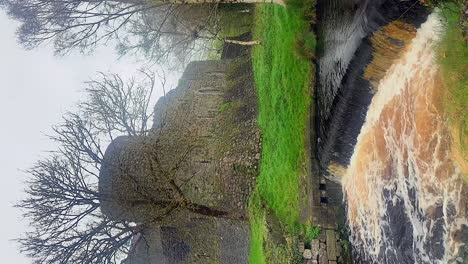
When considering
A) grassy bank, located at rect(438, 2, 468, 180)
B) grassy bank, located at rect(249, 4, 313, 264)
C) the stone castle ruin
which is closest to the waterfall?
grassy bank, located at rect(438, 2, 468, 180)

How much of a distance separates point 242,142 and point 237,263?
132 inches

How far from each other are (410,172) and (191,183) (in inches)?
282

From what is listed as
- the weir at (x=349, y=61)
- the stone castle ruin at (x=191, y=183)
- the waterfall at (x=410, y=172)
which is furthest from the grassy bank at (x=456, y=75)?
the stone castle ruin at (x=191, y=183)

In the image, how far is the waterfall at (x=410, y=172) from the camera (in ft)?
19.5

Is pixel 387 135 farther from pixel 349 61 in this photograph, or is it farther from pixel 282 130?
pixel 282 130

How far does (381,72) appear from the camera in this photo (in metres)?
7.54

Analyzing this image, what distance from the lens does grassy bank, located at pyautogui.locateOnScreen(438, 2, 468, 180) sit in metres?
5.38

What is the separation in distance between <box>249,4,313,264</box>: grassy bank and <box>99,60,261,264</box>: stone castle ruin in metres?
0.57

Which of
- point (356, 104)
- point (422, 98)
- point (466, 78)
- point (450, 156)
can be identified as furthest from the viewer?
point (356, 104)

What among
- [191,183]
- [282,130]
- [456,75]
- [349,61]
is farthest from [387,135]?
[191,183]

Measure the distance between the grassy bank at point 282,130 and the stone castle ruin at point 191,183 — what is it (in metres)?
0.57

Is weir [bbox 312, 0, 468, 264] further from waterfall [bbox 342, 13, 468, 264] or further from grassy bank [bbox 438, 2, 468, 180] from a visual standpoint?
grassy bank [bbox 438, 2, 468, 180]

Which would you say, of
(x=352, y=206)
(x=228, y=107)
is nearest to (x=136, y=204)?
(x=228, y=107)

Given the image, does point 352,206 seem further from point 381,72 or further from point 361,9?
point 361,9
